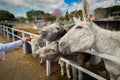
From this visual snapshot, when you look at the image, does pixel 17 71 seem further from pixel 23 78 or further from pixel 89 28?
pixel 89 28

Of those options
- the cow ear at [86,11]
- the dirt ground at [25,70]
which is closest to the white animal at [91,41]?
the cow ear at [86,11]

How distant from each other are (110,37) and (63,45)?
77 centimetres

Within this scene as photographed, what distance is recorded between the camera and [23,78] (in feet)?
13.2

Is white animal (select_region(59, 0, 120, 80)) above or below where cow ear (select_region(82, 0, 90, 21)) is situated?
below

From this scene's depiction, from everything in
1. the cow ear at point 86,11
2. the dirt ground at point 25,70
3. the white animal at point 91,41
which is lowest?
the dirt ground at point 25,70

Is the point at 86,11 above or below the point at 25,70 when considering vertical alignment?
above

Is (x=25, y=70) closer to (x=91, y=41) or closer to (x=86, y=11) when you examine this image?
(x=91, y=41)

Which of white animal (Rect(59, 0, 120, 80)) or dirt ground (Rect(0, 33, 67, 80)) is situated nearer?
white animal (Rect(59, 0, 120, 80))

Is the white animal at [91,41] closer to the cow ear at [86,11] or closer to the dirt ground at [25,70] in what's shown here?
the cow ear at [86,11]

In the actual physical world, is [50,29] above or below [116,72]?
above

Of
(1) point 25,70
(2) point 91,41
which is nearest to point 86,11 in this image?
(2) point 91,41

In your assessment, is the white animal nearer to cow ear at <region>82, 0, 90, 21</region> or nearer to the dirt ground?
cow ear at <region>82, 0, 90, 21</region>

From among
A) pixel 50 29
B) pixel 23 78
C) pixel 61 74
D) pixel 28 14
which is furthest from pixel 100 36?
pixel 28 14

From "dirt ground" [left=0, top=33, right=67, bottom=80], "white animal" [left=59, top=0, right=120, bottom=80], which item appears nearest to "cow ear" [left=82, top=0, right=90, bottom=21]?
"white animal" [left=59, top=0, right=120, bottom=80]
